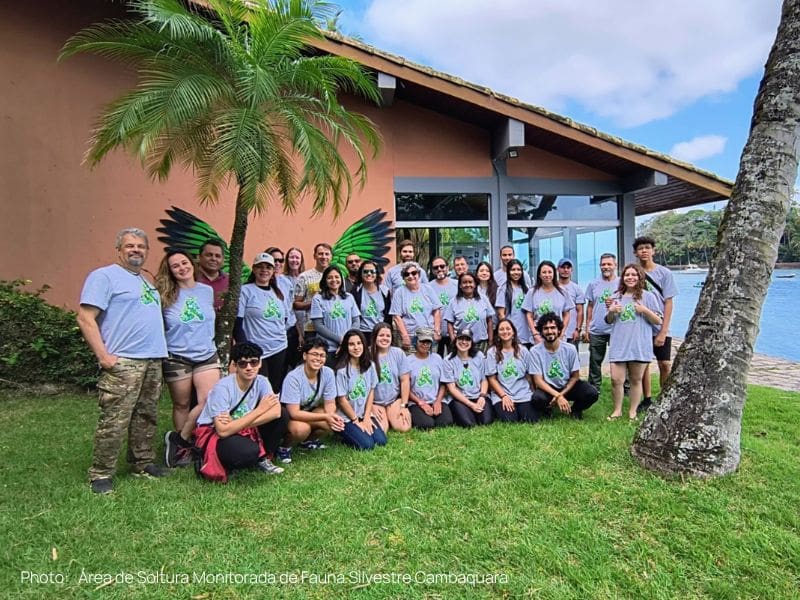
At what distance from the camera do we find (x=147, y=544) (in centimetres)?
276

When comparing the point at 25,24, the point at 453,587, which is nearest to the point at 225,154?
the point at 453,587

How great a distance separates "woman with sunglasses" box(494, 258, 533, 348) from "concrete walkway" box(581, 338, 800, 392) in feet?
Result: 8.62

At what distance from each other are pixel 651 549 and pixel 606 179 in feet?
24.4

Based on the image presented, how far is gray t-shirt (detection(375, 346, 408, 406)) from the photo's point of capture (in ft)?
15.6

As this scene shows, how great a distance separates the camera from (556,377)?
5082mm

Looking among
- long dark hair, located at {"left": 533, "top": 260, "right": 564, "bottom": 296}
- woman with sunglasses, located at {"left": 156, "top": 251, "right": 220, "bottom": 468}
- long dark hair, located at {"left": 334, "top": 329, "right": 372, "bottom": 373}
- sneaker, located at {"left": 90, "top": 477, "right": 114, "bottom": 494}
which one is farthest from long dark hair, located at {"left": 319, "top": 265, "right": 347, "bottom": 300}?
sneaker, located at {"left": 90, "top": 477, "right": 114, "bottom": 494}

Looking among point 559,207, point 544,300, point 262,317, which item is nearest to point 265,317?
point 262,317

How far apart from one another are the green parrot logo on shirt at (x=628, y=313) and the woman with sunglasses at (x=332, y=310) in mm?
2716

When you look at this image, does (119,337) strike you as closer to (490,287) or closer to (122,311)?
(122,311)

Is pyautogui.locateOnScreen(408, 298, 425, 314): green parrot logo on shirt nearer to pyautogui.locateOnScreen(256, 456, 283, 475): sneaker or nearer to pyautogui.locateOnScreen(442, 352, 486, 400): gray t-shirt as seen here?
pyautogui.locateOnScreen(442, 352, 486, 400): gray t-shirt

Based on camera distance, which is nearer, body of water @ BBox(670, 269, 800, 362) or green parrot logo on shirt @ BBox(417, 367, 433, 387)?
green parrot logo on shirt @ BBox(417, 367, 433, 387)

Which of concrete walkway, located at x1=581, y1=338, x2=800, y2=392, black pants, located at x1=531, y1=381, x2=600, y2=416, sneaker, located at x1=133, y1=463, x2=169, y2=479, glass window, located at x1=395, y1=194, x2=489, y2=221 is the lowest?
sneaker, located at x1=133, y1=463, x2=169, y2=479

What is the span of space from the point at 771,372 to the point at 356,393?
8.03 meters

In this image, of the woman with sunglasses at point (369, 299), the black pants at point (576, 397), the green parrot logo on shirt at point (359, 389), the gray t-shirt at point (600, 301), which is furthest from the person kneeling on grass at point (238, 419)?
the gray t-shirt at point (600, 301)
